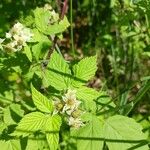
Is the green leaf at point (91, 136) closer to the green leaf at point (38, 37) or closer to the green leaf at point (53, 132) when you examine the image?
the green leaf at point (53, 132)

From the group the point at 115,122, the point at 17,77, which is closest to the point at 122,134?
the point at 115,122

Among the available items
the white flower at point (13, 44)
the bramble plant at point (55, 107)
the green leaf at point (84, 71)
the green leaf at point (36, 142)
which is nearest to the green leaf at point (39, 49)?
the bramble plant at point (55, 107)

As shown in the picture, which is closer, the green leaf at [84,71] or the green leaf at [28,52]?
the green leaf at [84,71]

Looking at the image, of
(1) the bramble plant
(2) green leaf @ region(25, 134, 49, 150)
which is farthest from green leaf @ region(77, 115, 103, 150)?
(2) green leaf @ region(25, 134, 49, 150)

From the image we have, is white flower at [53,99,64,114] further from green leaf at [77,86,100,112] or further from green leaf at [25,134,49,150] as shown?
green leaf at [25,134,49,150]

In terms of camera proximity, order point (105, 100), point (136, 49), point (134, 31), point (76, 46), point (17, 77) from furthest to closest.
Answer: point (76, 46) < point (136, 49) < point (17, 77) < point (134, 31) < point (105, 100)

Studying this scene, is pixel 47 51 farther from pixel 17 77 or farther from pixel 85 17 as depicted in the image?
pixel 85 17
